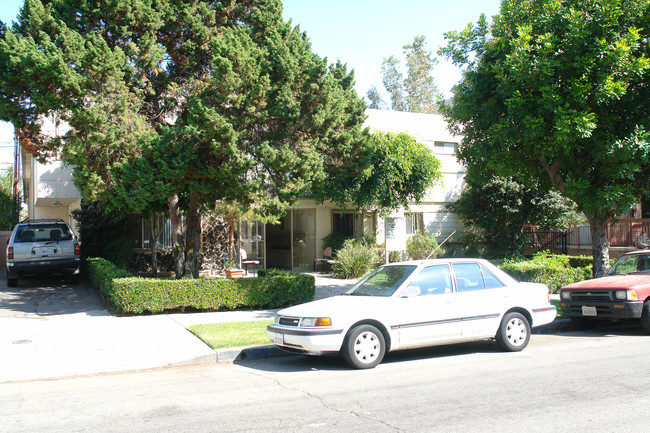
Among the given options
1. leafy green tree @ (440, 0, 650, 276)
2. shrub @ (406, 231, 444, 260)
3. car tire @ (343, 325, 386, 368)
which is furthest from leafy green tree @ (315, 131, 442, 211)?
car tire @ (343, 325, 386, 368)

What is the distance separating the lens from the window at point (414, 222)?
2393 cm

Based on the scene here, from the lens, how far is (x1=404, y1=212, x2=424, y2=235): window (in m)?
23.9

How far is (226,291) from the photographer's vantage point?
1234 centimetres

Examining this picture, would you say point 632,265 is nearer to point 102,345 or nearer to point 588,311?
point 588,311

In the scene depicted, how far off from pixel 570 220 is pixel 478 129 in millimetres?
11826

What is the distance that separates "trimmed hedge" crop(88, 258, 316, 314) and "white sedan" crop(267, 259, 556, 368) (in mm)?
4389

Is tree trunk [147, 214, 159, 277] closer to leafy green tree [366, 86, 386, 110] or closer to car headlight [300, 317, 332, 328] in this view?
car headlight [300, 317, 332, 328]

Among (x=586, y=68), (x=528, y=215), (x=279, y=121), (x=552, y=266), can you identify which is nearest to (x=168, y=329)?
(x=279, y=121)

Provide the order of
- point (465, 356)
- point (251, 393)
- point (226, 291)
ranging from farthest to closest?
1. point (226, 291)
2. point (465, 356)
3. point (251, 393)

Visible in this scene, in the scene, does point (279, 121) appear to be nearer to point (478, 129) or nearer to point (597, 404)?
point (478, 129)

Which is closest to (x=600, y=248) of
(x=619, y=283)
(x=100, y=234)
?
(x=619, y=283)

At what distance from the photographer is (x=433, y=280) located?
27.2 ft

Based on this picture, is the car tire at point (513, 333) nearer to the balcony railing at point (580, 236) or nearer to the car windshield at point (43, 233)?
the car windshield at point (43, 233)

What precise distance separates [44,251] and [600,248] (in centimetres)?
1529
